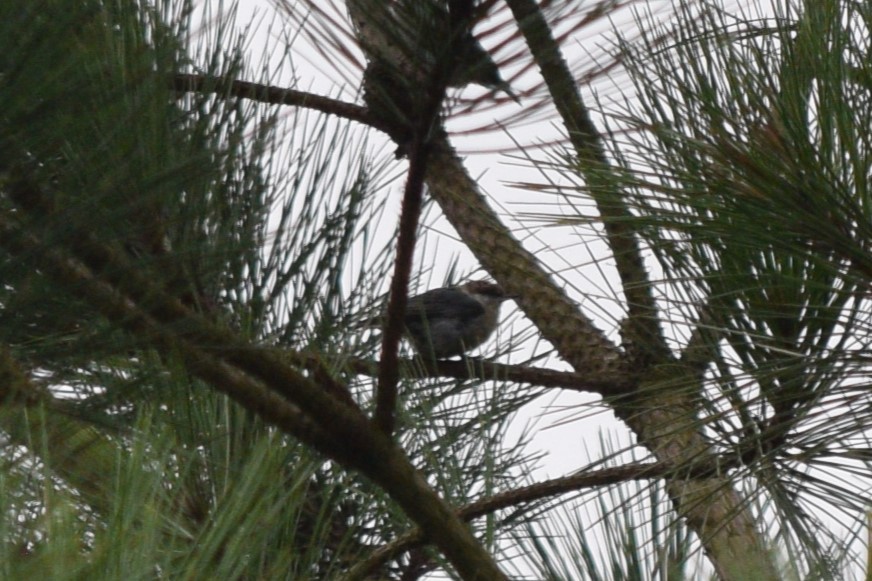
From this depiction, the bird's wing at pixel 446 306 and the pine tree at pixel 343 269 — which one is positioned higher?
the bird's wing at pixel 446 306

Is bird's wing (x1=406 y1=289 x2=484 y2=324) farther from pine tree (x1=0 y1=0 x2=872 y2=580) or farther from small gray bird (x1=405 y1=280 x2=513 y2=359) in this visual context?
pine tree (x1=0 y1=0 x2=872 y2=580)

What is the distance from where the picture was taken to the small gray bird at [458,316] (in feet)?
12.2

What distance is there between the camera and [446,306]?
3695 millimetres

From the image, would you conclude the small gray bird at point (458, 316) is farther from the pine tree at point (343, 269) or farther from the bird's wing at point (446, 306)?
the pine tree at point (343, 269)

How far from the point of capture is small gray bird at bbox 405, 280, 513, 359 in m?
3.72

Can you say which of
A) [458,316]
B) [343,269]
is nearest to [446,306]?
Answer: [458,316]

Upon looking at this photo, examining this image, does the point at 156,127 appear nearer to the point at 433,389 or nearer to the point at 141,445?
the point at 141,445

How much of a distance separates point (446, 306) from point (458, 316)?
18cm

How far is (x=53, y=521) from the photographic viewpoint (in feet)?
2.82

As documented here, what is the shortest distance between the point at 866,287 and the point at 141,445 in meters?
0.77

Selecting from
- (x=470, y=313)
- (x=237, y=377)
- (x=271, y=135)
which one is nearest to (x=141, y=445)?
(x=237, y=377)

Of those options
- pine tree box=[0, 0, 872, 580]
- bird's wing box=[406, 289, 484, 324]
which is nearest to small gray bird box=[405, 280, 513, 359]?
bird's wing box=[406, 289, 484, 324]

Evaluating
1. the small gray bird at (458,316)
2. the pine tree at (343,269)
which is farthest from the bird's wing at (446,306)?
the pine tree at (343,269)

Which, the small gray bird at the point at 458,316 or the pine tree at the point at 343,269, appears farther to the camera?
the small gray bird at the point at 458,316
